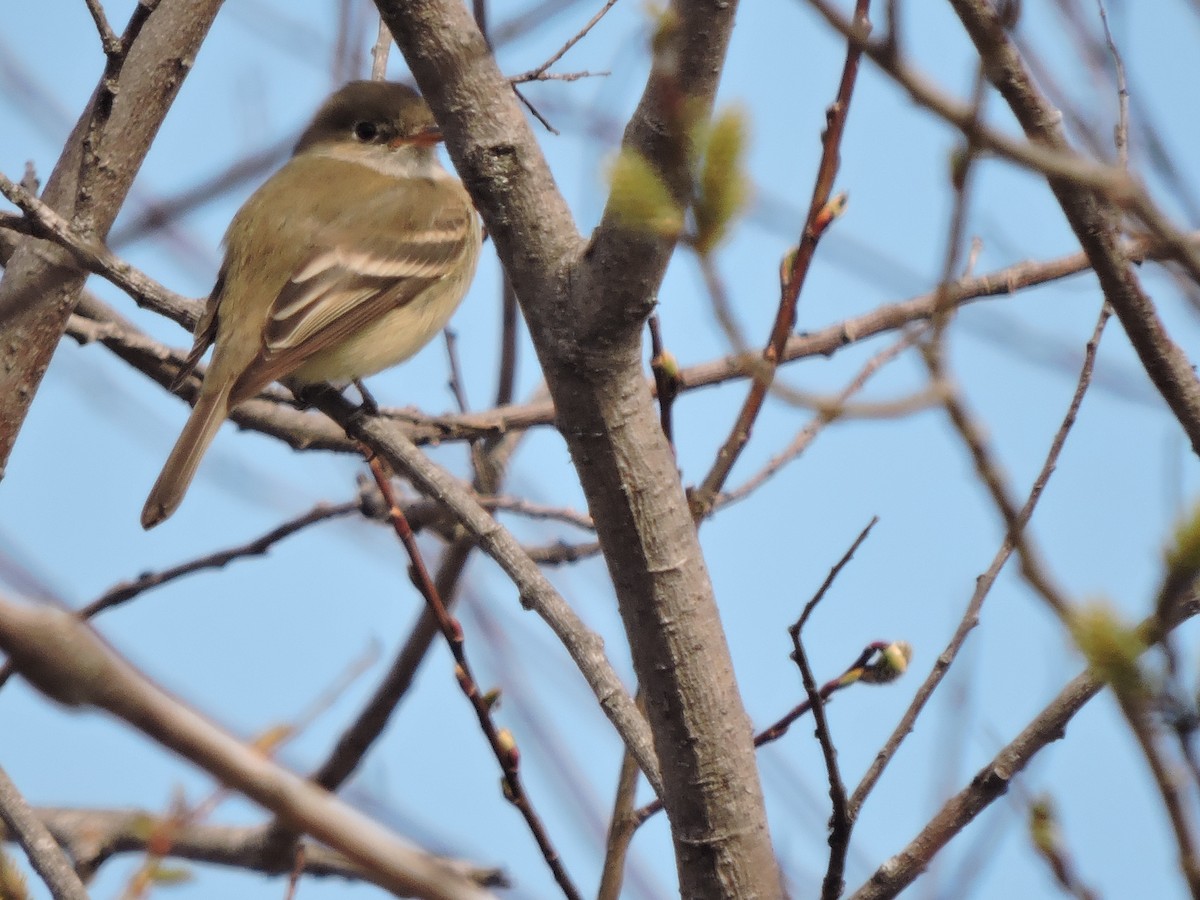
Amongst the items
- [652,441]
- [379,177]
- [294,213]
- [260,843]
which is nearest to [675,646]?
[652,441]

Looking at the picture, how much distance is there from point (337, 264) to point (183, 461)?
4.42 ft

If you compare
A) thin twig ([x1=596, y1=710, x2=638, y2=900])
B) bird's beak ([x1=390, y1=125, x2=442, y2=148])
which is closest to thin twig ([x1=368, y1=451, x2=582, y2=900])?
thin twig ([x1=596, y1=710, x2=638, y2=900])

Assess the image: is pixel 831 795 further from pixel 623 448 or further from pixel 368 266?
pixel 368 266

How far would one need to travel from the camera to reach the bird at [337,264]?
4.38 metres

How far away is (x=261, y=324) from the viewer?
476cm

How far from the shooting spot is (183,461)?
13.9 feet

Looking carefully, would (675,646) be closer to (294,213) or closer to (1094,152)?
(1094,152)

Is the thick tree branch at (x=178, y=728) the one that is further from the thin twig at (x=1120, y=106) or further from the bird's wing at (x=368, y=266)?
the bird's wing at (x=368, y=266)

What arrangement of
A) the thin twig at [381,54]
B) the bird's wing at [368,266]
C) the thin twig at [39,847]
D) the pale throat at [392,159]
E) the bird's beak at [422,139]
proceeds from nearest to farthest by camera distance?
the thin twig at [39,847]
the thin twig at [381,54]
the bird's wing at [368,266]
the bird's beak at [422,139]
the pale throat at [392,159]

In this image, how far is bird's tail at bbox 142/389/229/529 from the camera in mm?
4234

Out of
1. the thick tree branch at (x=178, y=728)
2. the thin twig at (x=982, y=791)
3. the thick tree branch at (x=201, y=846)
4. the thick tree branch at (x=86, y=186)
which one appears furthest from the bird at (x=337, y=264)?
the thick tree branch at (x=178, y=728)

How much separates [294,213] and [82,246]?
109 inches

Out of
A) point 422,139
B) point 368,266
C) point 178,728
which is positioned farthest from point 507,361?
point 178,728

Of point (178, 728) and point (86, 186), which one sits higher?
point (86, 186)
